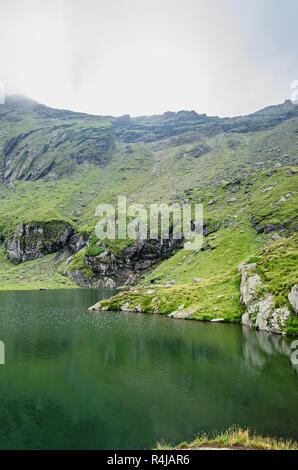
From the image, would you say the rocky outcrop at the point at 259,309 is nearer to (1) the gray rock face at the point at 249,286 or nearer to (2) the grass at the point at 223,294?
(1) the gray rock face at the point at 249,286

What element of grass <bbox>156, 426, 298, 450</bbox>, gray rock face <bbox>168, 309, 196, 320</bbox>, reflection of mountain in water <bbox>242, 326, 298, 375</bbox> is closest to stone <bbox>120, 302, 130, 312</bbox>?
gray rock face <bbox>168, 309, 196, 320</bbox>

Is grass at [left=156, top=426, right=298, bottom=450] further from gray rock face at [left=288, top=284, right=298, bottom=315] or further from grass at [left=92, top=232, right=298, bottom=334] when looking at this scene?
gray rock face at [left=288, top=284, right=298, bottom=315]

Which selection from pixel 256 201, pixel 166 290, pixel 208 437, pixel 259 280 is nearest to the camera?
pixel 208 437

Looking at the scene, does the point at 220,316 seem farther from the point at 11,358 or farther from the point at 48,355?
the point at 11,358

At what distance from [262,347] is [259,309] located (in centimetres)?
1886

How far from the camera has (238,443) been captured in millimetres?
19906

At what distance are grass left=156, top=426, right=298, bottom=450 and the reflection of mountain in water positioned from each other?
20476mm

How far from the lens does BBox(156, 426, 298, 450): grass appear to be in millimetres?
Answer: 19188

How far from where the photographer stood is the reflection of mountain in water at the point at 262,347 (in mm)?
42744

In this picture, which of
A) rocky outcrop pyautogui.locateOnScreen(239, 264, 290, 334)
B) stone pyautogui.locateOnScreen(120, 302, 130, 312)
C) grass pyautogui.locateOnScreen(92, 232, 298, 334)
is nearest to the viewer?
rocky outcrop pyautogui.locateOnScreen(239, 264, 290, 334)

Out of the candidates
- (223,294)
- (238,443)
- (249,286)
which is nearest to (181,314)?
(223,294)

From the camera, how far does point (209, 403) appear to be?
28609 millimetres
